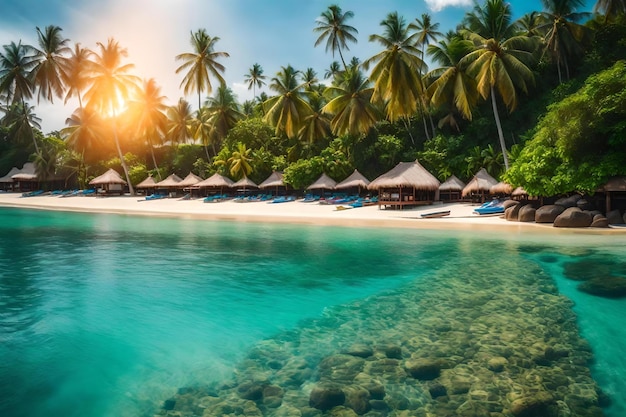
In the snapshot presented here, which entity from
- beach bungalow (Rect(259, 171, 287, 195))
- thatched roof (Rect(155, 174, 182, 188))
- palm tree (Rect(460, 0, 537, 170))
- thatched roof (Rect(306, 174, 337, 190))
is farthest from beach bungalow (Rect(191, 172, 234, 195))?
palm tree (Rect(460, 0, 537, 170))

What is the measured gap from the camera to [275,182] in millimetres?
31578

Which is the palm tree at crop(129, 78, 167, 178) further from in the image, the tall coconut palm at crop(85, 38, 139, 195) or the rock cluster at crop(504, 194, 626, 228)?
the rock cluster at crop(504, 194, 626, 228)

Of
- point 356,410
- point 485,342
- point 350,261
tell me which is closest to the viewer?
point 356,410

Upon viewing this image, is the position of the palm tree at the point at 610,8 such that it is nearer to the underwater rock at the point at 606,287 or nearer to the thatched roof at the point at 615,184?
the thatched roof at the point at 615,184

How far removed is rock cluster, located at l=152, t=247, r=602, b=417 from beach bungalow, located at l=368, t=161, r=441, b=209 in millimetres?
15959

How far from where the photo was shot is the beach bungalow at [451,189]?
2505 centimetres

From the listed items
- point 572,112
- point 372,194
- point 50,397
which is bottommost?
point 50,397

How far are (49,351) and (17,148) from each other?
184ft

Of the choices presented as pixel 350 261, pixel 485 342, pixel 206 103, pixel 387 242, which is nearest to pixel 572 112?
pixel 387 242

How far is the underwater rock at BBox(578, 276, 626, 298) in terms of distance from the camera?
7.99 metres

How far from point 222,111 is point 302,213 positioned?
2028cm

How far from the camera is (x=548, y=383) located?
440 cm

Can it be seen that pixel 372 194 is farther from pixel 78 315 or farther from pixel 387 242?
pixel 78 315

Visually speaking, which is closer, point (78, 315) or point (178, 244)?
point (78, 315)
